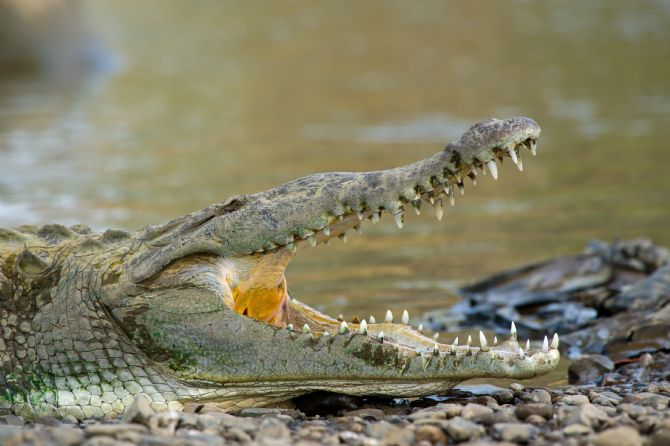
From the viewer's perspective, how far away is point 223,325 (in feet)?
16.2

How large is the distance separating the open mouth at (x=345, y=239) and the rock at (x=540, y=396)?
0.23 m

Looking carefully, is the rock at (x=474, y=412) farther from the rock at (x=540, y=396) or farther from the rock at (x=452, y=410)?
the rock at (x=540, y=396)

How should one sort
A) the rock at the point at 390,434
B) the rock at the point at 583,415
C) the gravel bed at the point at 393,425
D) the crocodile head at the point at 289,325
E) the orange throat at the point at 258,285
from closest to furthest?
the gravel bed at the point at 393,425 → the rock at the point at 390,434 → the rock at the point at 583,415 → the crocodile head at the point at 289,325 → the orange throat at the point at 258,285

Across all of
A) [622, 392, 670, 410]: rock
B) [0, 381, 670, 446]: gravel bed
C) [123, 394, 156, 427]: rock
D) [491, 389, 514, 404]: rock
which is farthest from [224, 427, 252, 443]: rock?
[622, 392, 670, 410]: rock

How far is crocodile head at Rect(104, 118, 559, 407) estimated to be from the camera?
491cm

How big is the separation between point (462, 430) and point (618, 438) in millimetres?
644

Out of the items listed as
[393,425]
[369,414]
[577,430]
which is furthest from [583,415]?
[369,414]

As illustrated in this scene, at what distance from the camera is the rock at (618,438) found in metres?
3.92

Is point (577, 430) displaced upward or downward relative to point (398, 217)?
downward

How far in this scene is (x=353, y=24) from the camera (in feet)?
102

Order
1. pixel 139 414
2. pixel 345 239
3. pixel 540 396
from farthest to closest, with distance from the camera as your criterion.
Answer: pixel 345 239
pixel 540 396
pixel 139 414

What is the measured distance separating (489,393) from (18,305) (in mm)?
2489

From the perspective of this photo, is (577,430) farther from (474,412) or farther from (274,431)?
(274,431)

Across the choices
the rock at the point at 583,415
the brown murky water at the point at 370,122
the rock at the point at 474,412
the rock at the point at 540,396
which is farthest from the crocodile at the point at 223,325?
the brown murky water at the point at 370,122
